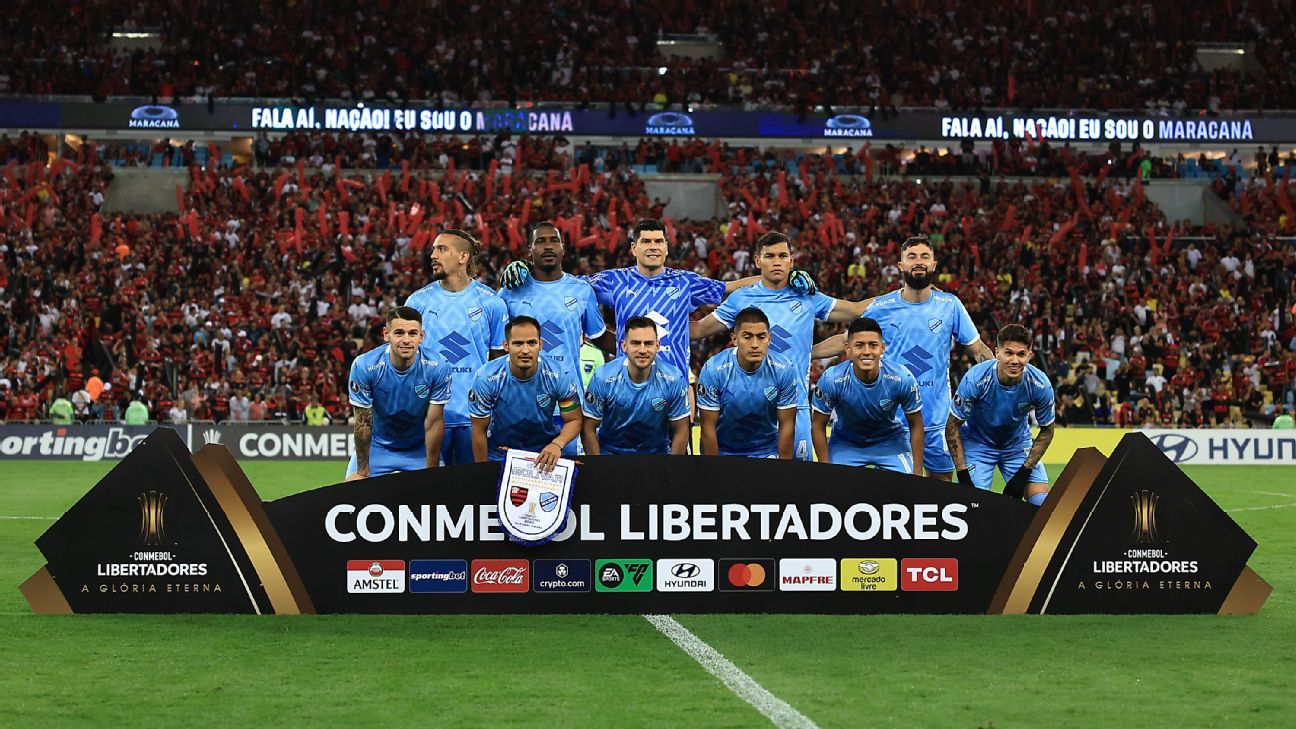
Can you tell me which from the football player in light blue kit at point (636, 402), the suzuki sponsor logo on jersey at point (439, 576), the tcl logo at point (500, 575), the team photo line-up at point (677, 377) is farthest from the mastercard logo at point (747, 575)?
the suzuki sponsor logo on jersey at point (439, 576)

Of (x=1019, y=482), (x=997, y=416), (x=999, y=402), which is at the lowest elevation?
(x=1019, y=482)

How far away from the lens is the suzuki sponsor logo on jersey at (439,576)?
9211 mm

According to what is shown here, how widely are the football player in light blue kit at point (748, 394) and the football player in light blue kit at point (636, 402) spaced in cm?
21

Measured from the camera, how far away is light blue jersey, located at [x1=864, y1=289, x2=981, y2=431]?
1152cm

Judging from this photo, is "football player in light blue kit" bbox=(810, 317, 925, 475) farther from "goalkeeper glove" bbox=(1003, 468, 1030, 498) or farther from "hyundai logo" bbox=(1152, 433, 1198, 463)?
"hyundai logo" bbox=(1152, 433, 1198, 463)

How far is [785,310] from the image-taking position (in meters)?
11.2

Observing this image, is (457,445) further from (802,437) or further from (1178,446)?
(1178,446)

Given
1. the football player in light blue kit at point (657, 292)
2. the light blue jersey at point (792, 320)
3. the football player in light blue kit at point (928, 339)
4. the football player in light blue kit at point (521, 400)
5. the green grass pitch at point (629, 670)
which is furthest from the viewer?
the football player in light blue kit at point (928, 339)

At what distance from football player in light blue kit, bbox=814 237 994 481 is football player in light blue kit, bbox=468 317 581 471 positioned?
253cm

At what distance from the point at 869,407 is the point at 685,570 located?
192 centimetres

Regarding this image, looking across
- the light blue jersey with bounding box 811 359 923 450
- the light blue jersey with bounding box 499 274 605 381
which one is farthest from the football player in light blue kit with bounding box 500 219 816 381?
the light blue jersey with bounding box 811 359 923 450

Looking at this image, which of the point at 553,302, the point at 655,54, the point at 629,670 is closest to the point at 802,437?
the point at 553,302

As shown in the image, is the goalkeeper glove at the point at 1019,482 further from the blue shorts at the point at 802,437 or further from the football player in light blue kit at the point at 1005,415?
the blue shorts at the point at 802,437

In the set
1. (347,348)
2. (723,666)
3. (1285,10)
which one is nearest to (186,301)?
(347,348)
